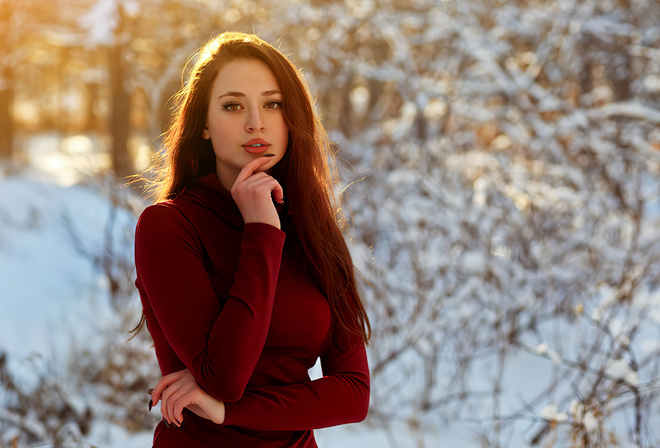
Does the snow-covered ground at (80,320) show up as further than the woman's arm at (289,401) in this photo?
Yes

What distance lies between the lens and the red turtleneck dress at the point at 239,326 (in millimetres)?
1201

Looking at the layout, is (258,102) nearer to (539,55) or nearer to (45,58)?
(539,55)

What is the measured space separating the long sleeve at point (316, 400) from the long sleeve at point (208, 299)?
0.07 meters

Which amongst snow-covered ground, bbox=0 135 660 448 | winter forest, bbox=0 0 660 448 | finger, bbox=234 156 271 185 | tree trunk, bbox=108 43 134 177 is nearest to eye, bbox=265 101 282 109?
finger, bbox=234 156 271 185

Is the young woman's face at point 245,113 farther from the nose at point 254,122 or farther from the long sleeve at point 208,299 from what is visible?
the long sleeve at point 208,299

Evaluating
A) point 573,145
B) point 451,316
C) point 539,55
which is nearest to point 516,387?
point 451,316

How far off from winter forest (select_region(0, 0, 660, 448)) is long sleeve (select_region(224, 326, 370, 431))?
1.33m

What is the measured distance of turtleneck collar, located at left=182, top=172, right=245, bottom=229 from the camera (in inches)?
55.2

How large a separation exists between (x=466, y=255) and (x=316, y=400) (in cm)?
333

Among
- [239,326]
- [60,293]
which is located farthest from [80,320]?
[239,326]

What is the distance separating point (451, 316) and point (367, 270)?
69 centimetres

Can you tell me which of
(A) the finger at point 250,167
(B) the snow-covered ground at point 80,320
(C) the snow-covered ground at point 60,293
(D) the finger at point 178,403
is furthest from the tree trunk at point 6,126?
(D) the finger at point 178,403

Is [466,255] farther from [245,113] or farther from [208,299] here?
[208,299]

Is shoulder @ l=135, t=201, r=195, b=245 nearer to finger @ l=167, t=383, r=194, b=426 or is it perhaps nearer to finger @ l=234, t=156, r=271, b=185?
finger @ l=234, t=156, r=271, b=185
